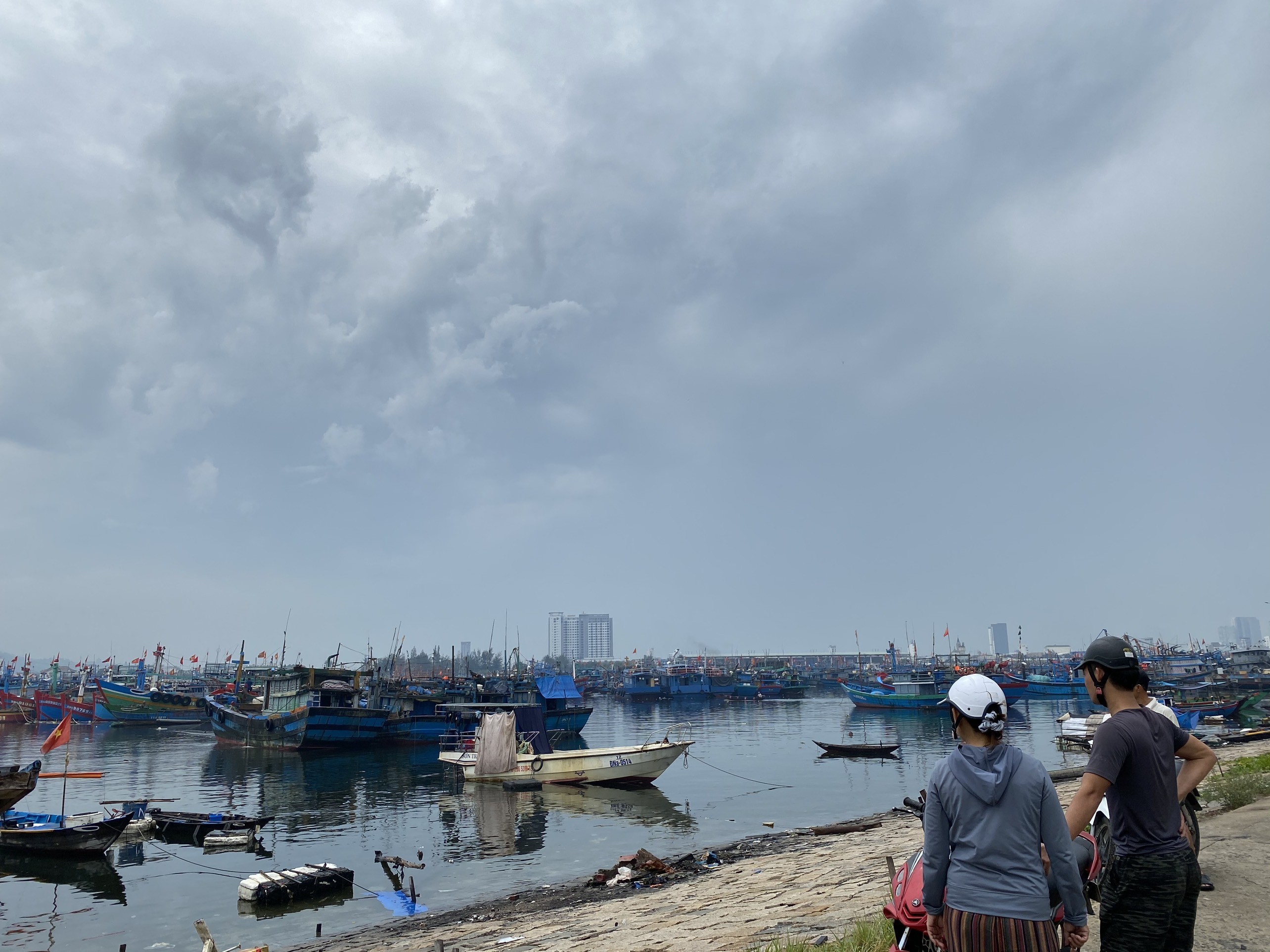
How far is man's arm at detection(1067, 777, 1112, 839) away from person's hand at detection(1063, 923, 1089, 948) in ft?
1.37

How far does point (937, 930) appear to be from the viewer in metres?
3.57

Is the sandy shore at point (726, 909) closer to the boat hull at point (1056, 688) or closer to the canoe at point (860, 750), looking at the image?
the canoe at point (860, 750)

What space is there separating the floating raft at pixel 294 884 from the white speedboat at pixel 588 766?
48.2ft

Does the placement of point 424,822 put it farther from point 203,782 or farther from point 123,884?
point 203,782

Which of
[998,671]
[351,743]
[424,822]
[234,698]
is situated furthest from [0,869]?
[998,671]

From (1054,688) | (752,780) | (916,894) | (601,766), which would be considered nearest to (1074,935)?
(916,894)

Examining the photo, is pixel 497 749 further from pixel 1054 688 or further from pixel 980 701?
pixel 1054 688

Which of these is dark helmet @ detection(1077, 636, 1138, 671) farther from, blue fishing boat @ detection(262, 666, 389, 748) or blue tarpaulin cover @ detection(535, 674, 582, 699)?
blue tarpaulin cover @ detection(535, 674, 582, 699)

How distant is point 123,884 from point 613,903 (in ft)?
46.8

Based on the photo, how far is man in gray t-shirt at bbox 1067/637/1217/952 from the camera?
3.92 meters

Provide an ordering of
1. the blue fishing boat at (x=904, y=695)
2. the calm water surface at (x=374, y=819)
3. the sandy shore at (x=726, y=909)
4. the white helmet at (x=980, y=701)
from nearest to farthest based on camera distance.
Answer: the white helmet at (x=980, y=701), the sandy shore at (x=726, y=909), the calm water surface at (x=374, y=819), the blue fishing boat at (x=904, y=695)

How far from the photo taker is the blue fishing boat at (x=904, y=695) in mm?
77000

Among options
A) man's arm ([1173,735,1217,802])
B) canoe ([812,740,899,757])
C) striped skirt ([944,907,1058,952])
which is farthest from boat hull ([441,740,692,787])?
striped skirt ([944,907,1058,952])

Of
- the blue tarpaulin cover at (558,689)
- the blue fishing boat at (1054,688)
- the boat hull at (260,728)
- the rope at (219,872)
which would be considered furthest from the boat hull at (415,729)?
the blue fishing boat at (1054,688)
